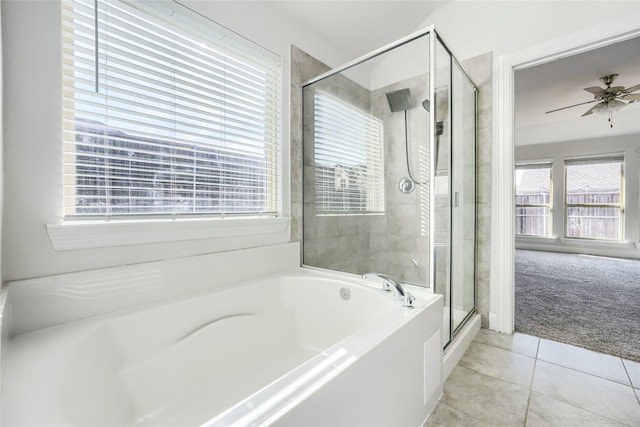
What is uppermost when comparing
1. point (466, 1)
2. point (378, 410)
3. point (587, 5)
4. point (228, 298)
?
point (466, 1)

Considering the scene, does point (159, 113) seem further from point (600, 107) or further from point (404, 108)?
point (600, 107)

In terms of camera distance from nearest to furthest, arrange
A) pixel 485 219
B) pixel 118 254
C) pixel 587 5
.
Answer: pixel 118 254 < pixel 587 5 < pixel 485 219

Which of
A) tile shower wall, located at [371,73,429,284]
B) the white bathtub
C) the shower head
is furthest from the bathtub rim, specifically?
the shower head

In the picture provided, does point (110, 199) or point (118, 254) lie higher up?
point (110, 199)

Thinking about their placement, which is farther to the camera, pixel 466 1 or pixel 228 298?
pixel 466 1

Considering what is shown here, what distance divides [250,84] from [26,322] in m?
1.55

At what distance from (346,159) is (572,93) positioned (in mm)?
3788

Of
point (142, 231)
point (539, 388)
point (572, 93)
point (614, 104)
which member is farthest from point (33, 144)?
point (572, 93)

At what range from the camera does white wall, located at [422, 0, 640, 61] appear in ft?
5.62

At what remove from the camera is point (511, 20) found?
1990mm

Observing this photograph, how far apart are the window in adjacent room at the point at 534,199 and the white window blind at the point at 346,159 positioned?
514cm

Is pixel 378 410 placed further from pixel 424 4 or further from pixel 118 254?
pixel 424 4

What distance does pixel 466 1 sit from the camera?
215 cm

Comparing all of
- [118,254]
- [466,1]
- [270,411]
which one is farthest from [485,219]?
[118,254]
